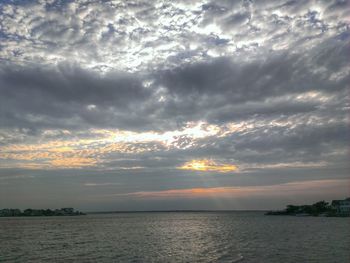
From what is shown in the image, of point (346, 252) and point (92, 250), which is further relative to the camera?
point (92, 250)

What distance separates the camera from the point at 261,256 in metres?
46.1

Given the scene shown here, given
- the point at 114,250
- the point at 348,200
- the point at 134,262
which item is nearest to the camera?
the point at 134,262

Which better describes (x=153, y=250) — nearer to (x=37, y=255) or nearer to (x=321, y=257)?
(x=37, y=255)

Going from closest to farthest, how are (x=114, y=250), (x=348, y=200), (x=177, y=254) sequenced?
(x=177, y=254) → (x=114, y=250) → (x=348, y=200)

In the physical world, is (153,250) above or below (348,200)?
below

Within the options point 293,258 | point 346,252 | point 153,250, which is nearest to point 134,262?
point 153,250

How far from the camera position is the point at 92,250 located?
54250 millimetres

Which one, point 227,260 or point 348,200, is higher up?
point 348,200

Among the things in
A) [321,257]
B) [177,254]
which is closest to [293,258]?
[321,257]

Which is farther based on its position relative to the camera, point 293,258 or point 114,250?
point 114,250

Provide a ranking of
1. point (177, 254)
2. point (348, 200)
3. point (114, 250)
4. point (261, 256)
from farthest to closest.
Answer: point (348, 200) → point (114, 250) → point (177, 254) → point (261, 256)

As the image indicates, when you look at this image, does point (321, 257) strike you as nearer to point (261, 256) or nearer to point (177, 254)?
point (261, 256)

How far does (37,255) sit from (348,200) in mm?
164218

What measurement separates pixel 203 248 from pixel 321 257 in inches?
689
